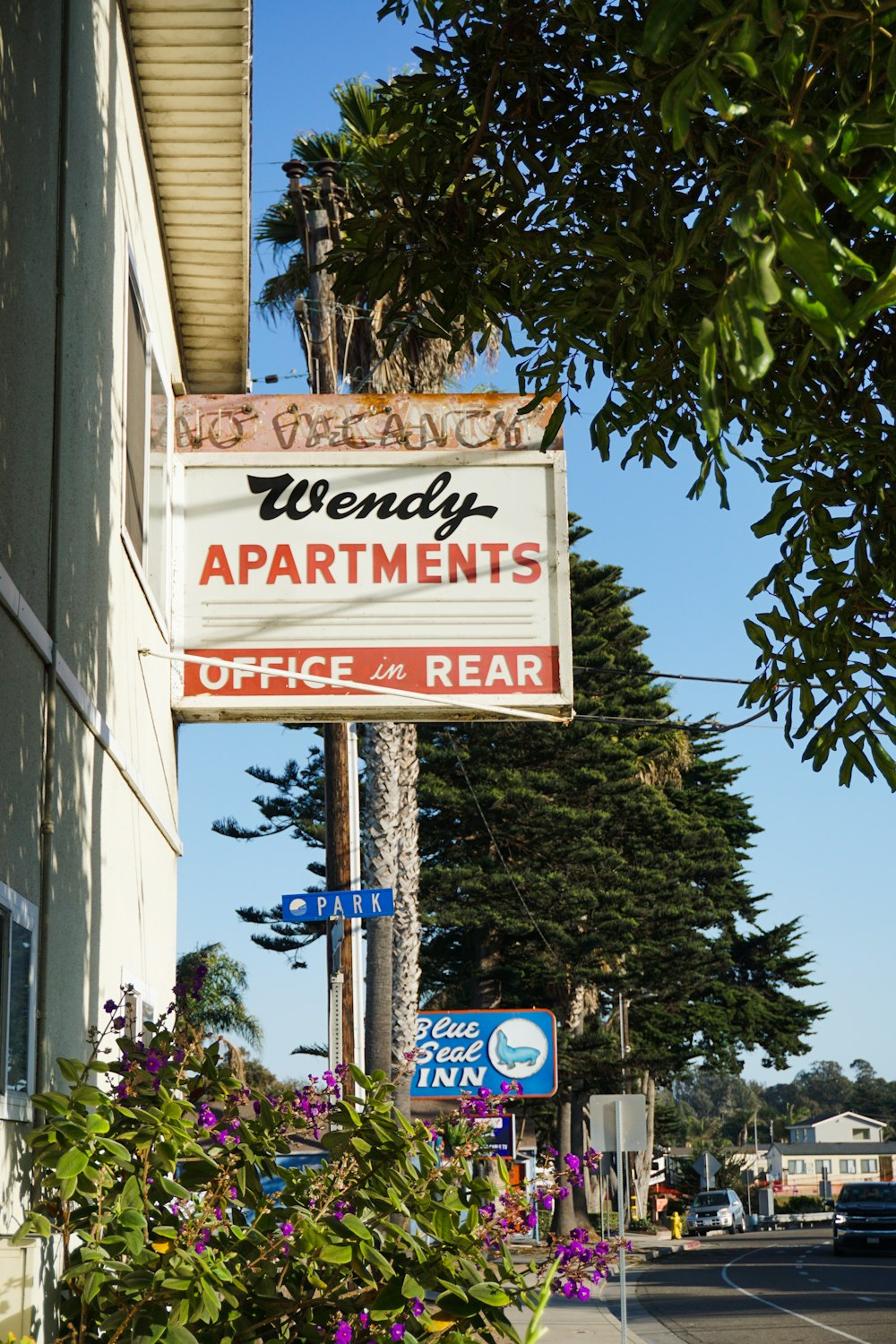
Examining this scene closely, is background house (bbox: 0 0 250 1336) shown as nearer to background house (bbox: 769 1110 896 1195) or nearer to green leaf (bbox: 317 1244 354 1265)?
green leaf (bbox: 317 1244 354 1265)

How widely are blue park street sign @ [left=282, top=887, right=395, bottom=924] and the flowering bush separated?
6.98 meters

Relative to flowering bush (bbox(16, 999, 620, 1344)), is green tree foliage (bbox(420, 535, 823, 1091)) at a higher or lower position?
higher

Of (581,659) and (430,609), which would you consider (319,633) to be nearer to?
(430,609)

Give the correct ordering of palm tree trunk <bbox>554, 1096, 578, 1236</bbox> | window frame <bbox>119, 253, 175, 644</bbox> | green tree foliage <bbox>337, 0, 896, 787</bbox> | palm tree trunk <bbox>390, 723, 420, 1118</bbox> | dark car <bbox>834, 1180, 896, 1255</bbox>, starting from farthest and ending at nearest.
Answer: palm tree trunk <bbox>554, 1096, 578, 1236</bbox> → dark car <bbox>834, 1180, 896, 1255</bbox> → palm tree trunk <bbox>390, 723, 420, 1118</bbox> → window frame <bbox>119, 253, 175, 644</bbox> → green tree foliage <bbox>337, 0, 896, 787</bbox>

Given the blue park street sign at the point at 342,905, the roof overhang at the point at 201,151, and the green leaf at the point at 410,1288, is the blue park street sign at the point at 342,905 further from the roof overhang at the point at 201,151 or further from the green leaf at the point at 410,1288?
the green leaf at the point at 410,1288

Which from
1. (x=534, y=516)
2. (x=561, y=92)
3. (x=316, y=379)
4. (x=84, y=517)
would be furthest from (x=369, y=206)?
(x=316, y=379)

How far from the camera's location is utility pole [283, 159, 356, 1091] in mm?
13414

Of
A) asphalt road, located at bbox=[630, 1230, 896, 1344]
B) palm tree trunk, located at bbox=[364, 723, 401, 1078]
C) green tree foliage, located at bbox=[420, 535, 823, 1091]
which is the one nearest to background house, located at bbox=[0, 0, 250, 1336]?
palm tree trunk, located at bbox=[364, 723, 401, 1078]

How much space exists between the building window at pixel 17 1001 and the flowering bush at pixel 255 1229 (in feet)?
0.43

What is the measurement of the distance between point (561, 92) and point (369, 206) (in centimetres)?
82

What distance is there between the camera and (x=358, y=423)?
Answer: 758cm

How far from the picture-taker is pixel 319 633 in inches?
282

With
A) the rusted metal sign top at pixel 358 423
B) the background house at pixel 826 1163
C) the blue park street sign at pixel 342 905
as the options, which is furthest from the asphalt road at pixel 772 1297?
the background house at pixel 826 1163

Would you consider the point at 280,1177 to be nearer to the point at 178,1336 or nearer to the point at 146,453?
the point at 178,1336
